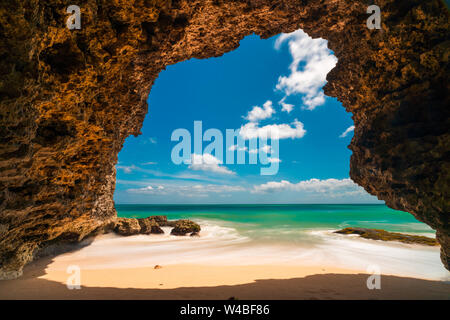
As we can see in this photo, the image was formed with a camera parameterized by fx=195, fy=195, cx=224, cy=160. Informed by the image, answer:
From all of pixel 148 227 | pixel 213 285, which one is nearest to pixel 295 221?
pixel 148 227

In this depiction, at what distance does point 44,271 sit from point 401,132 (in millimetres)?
11041

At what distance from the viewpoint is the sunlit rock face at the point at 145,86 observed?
2.89 m

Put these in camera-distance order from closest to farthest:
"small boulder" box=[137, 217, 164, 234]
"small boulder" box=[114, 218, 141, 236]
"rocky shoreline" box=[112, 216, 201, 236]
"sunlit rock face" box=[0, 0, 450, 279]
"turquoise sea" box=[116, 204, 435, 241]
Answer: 1. "sunlit rock face" box=[0, 0, 450, 279]
2. "small boulder" box=[114, 218, 141, 236]
3. "rocky shoreline" box=[112, 216, 201, 236]
4. "small boulder" box=[137, 217, 164, 234]
5. "turquoise sea" box=[116, 204, 435, 241]

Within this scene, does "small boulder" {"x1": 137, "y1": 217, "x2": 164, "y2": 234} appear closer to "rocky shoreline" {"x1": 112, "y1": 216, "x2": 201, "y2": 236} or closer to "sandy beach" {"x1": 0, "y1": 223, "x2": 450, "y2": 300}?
"rocky shoreline" {"x1": 112, "y1": 216, "x2": 201, "y2": 236}

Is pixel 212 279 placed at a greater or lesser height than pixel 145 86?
lesser

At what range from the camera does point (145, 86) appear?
597 centimetres

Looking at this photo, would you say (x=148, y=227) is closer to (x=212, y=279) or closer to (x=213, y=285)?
(x=212, y=279)

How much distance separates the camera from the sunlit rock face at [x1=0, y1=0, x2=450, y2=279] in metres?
2.89

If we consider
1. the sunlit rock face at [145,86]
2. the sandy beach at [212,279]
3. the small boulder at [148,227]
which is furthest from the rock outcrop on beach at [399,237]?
the small boulder at [148,227]

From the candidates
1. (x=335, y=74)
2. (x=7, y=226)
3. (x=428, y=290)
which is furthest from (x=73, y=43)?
(x=428, y=290)

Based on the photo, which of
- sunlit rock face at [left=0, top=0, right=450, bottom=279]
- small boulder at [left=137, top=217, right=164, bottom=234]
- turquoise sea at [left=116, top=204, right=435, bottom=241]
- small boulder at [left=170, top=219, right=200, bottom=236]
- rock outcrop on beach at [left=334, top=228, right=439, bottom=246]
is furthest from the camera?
turquoise sea at [left=116, top=204, right=435, bottom=241]

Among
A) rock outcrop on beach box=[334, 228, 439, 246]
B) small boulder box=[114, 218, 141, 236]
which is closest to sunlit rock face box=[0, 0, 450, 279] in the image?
small boulder box=[114, 218, 141, 236]

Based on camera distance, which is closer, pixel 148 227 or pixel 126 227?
pixel 126 227

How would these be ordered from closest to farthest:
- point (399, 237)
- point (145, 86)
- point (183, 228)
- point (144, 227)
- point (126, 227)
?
1. point (145, 86)
2. point (399, 237)
3. point (126, 227)
4. point (144, 227)
5. point (183, 228)
